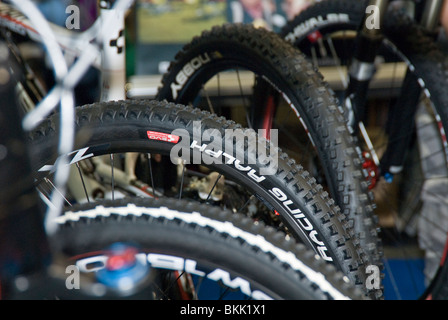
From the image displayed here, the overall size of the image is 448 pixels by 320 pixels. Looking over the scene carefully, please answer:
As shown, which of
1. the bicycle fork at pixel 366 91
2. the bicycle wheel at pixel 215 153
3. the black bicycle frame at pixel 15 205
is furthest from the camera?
the bicycle fork at pixel 366 91

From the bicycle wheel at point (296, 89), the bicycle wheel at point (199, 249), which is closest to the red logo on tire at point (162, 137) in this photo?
the bicycle wheel at point (199, 249)

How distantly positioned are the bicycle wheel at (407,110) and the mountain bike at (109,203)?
0.41m

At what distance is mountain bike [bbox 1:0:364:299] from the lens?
1.31 ft

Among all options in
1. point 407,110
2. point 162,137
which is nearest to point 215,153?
point 162,137

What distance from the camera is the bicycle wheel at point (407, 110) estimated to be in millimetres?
939

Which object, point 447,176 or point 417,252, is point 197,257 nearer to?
point 447,176

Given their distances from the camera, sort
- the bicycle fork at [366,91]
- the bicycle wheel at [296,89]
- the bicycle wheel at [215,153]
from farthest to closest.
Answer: the bicycle fork at [366,91]
the bicycle wheel at [296,89]
the bicycle wheel at [215,153]

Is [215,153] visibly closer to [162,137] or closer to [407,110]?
[162,137]

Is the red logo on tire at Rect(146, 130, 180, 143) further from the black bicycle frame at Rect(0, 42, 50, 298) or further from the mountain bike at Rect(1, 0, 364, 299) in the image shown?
the black bicycle frame at Rect(0, 42, 50, 298)

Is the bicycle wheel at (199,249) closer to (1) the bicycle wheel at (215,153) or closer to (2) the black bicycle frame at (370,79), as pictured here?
(1) the bicycle wheel at (215,153)

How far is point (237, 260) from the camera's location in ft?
1.50

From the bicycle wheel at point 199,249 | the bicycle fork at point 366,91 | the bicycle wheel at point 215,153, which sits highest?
the bicycle fork at point 366,91

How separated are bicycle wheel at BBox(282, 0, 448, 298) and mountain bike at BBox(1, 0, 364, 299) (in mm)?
406

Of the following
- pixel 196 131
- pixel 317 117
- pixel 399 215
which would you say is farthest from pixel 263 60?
pixel 399 215
